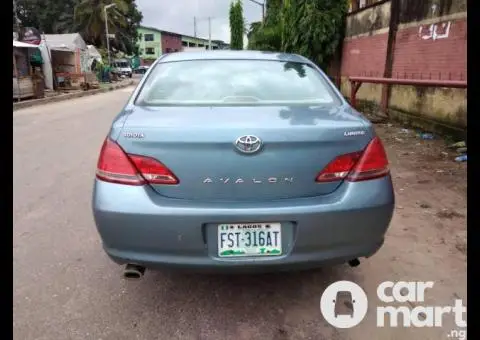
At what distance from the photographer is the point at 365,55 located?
11258 millimetres

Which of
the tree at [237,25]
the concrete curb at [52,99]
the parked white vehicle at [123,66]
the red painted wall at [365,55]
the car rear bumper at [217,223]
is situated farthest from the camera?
the parked white vehicle at [123,66]

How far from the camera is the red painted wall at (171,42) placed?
254 feet

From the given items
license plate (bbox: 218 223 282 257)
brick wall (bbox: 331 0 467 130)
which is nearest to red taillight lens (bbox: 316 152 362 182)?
license plate (bbox: 218 223 282 257)

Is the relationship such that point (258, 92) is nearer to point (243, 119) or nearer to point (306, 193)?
point (243, 119)

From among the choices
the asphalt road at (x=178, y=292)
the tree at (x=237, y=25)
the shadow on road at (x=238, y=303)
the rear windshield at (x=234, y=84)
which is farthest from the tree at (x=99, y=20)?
the shadow on road at (x=238, y=303)

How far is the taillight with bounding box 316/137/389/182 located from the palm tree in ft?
152

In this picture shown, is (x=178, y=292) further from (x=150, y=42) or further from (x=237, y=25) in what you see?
(x=150, y=42)

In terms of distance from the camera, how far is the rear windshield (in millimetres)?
2861

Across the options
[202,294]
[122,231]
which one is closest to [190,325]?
[202,294]

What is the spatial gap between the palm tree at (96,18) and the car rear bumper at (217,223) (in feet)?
152

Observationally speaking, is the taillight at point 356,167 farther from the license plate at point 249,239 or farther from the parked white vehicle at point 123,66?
the parked white vehicle at point 123,66

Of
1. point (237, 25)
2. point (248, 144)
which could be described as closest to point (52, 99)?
point (248, 144)

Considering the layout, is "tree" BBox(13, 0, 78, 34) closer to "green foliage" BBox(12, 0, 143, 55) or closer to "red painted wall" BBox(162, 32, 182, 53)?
"green foliage" BBox(12, 0, 143, 55)
